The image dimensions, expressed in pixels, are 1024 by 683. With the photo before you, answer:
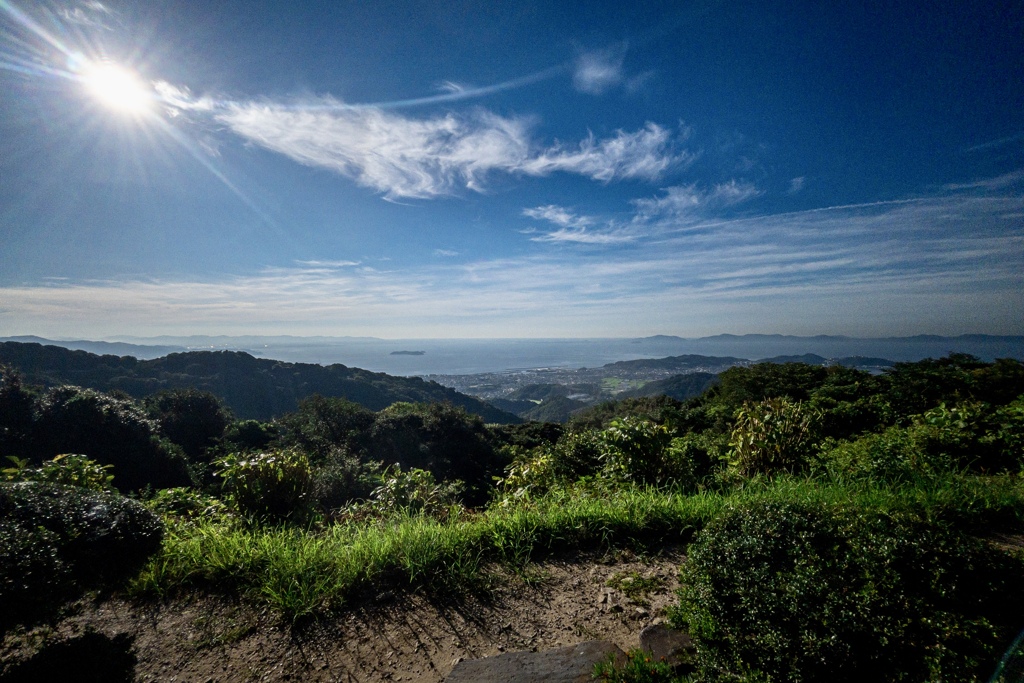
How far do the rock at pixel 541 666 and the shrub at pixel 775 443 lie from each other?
372 cm

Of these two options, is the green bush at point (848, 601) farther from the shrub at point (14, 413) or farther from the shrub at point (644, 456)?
the shrub at point (14, 413)

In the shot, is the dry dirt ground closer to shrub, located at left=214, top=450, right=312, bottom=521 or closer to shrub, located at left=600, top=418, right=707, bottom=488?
shrub, located at left=214, top=450, right=312, bottom=521

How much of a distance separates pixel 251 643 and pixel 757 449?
534cm

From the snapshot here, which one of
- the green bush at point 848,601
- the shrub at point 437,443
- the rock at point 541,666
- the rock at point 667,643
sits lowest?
the shrub at point 437,443

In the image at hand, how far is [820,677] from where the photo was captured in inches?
61.9

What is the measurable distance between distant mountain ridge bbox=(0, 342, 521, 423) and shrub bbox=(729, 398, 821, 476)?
3071 centimetres

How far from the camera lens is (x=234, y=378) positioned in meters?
44.9

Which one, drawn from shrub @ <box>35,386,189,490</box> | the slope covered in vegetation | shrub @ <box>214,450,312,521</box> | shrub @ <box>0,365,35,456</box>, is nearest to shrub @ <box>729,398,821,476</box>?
the slope covered in vegetation

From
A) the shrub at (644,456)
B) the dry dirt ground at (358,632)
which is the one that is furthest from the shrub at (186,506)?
the shrub at (644,456)

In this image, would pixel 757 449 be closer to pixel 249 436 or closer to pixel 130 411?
pixel 130 411

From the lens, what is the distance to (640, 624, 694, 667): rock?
2055 millimetres

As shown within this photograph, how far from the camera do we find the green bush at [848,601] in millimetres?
1569

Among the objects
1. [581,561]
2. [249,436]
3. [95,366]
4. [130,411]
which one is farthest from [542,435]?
[95,366]

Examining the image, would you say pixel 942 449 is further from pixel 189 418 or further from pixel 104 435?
pixel 189 418
